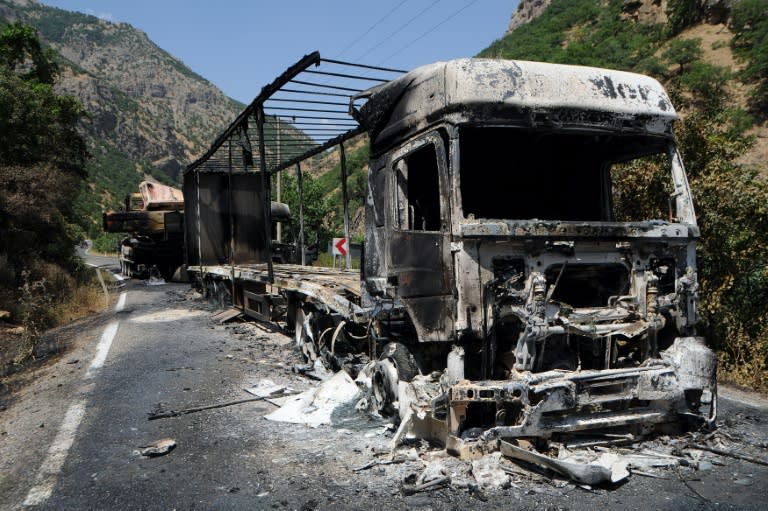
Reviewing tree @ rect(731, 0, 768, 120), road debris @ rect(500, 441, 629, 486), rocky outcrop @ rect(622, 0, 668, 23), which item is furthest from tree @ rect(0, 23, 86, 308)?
rocky outcrop @ rect(622, 0, 668, 23)

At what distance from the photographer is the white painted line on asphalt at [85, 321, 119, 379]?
274 inches

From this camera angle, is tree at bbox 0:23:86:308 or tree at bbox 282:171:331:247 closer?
tree at bbox 0:23:86:308

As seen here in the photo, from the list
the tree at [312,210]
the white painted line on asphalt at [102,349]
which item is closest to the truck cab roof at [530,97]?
the white painted line on asphalt at [102,349]

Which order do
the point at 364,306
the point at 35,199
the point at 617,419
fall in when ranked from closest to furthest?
the point at 617,419
the point at 364,306
the point at 35,199

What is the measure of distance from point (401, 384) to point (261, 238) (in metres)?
10.4

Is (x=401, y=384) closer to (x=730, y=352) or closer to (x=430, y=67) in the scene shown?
(x=430, y=67)

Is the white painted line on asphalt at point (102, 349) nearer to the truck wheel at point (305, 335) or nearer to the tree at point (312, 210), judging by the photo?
the truck wheel at point (305, 335)

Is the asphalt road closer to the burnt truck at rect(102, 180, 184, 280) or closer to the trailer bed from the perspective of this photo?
the trailer bed

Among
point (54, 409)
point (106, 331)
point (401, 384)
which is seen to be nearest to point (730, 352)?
point (401, 384)

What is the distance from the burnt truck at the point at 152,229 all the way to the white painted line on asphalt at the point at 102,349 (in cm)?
879

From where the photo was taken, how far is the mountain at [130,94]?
4080 inches

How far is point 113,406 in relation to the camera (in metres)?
5.41

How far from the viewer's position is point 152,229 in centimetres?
1911

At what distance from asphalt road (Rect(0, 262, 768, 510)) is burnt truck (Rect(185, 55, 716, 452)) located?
0.42 meters
